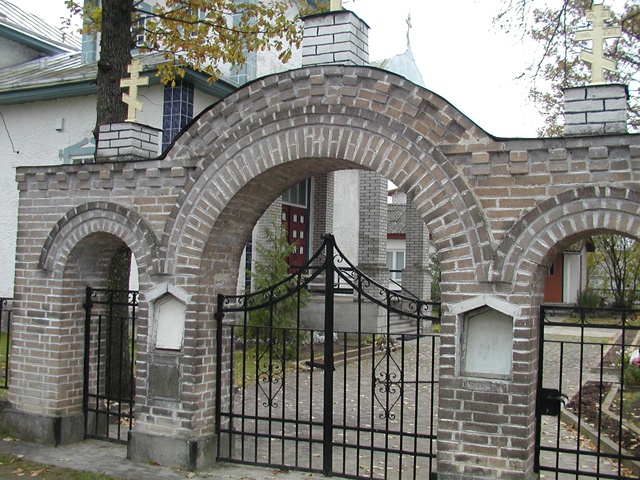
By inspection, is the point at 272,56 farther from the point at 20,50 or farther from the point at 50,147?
the point at 20,50

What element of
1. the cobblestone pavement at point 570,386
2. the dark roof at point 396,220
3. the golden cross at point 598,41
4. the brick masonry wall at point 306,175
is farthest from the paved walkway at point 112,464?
the dark roof at point 396,220

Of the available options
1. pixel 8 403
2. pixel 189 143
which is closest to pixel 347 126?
pixel 189 143

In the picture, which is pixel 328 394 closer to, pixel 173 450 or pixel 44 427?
pixel 173 450

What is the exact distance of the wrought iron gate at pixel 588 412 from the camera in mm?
4971

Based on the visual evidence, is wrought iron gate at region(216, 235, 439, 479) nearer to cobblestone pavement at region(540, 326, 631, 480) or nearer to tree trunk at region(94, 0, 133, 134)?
cobblestone pavement at region(540, 326, 631, 480)

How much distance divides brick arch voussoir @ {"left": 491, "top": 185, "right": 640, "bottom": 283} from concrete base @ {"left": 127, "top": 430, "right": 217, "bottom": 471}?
323 cm

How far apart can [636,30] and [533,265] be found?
8708mm

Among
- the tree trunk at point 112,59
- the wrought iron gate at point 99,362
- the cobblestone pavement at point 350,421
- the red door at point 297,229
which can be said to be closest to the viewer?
the cobblestone pavement at point 350,421

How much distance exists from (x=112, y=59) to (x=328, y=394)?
18.1 feet

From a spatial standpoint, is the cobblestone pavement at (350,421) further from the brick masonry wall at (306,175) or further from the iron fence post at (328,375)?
the brick masonry wall at (306,175)

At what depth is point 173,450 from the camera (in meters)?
6.25

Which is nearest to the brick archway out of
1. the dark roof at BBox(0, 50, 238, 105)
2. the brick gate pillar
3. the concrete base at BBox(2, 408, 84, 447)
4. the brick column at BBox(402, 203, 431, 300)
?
the concrete base at BBox(2, 408, 84, 447)

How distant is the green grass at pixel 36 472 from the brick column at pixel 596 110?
5010mm

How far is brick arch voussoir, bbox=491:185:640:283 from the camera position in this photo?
15.3 ft
